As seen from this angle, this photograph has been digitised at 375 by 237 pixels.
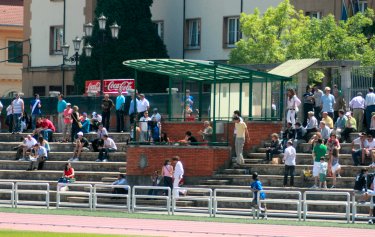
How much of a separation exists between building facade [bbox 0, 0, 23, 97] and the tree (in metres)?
22.4

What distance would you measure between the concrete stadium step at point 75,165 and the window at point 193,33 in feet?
76.7

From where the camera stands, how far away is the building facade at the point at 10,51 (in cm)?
9912

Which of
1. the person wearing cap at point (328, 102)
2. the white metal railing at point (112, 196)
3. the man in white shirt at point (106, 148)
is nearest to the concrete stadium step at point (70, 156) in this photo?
the man in white shirt at point (106, 148)

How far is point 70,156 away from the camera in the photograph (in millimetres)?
55906

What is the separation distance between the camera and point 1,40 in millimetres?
100625

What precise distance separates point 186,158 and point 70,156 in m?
7.43

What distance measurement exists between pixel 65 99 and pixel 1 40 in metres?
37.3

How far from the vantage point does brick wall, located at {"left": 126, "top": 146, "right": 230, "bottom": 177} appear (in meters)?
49.7

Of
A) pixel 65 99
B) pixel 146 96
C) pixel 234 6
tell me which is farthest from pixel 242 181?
pixel 234 6

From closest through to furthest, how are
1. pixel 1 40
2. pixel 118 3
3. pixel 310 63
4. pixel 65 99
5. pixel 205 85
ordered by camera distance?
pixel 310 63 < pixel 205 85 < pixel 65 99 < pixel 118 3 < pixel 1 40

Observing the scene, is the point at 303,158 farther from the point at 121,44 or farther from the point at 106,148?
the point at 121,44

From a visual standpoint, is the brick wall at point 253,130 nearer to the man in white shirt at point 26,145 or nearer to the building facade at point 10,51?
the man in white shirt at point 26,145

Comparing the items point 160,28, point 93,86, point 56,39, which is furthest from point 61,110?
point 56,39

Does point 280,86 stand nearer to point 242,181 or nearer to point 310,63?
point 310,63
